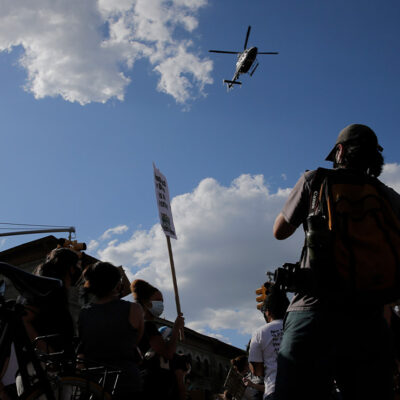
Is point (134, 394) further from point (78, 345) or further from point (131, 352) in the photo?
point (78, 345)

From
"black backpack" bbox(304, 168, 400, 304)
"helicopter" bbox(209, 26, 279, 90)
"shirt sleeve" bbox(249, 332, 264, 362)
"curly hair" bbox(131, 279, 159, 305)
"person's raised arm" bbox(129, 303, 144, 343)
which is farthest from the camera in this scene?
"helicopter" bbox(209, 26, 279, 90)

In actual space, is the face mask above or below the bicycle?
A: above

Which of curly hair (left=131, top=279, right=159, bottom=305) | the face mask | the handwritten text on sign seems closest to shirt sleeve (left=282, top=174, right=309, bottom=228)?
curly hair (left=131, top=279, right=159, bottom=305)

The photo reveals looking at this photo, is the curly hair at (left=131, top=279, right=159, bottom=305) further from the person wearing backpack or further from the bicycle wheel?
the person wearing backpack

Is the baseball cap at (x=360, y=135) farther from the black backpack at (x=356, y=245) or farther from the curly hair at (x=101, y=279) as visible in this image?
the curly hair at (x=101, y=279)

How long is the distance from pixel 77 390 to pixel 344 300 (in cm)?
151

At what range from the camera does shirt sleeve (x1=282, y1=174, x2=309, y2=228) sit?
7.68 feet

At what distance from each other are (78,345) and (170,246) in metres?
3.09

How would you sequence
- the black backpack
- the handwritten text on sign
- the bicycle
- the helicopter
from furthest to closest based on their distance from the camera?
the helicopter
the handwritten text on sign
the bicycle
the black backpack

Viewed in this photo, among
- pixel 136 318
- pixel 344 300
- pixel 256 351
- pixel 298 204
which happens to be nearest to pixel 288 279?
pixel 344 300

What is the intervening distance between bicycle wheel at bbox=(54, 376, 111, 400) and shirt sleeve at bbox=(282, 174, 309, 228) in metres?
1.38

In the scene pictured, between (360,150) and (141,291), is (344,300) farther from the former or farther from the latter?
(141,291)

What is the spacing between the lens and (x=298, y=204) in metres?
2.35

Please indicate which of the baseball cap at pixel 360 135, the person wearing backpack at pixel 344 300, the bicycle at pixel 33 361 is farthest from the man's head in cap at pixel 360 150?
the bicycle at pixel 33 361
